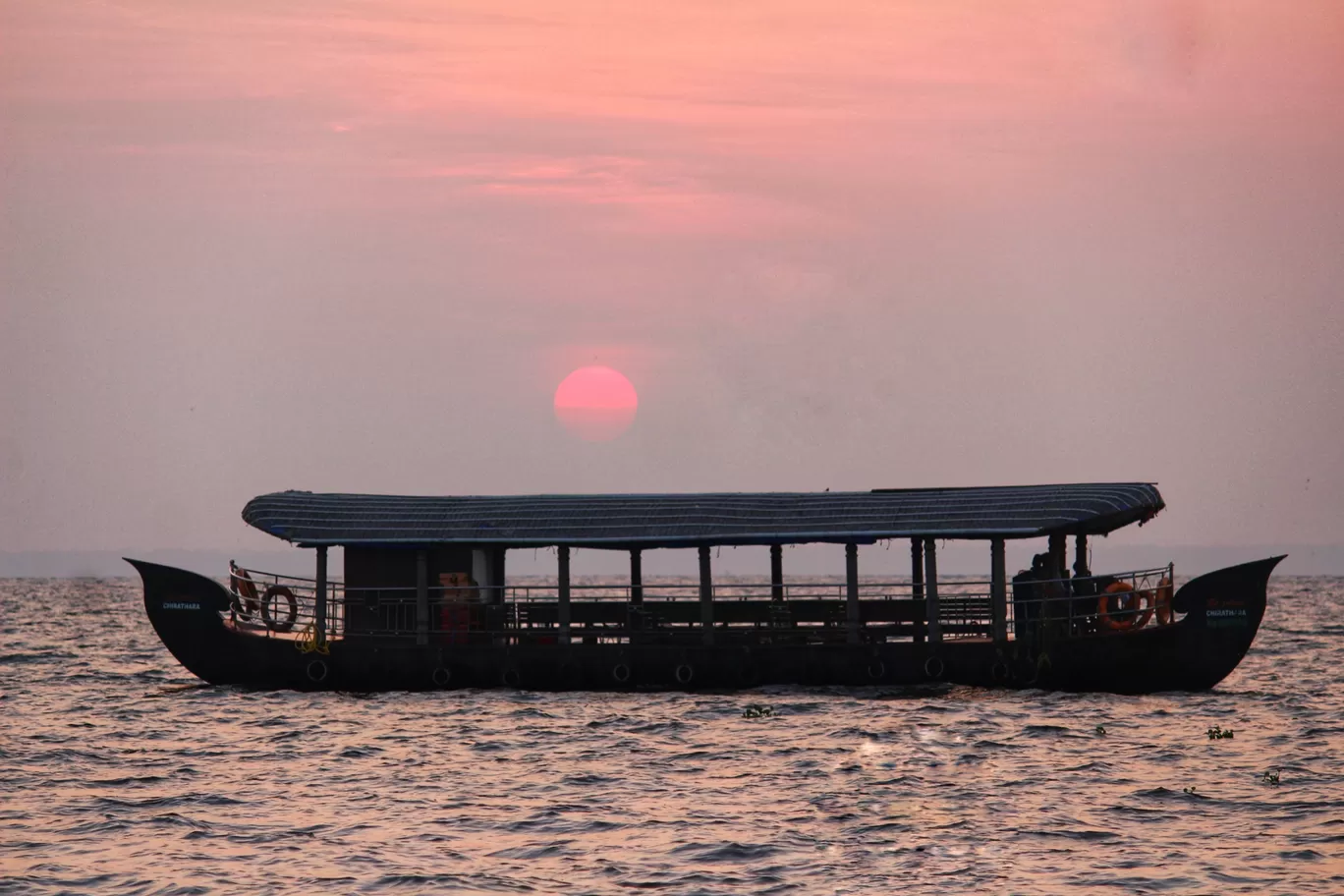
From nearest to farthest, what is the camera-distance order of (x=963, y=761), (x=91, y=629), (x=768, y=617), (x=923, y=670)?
1. (x=963, y=761)
2. (x=923, y=670)
3. (x=768, y=617)
4. (x=91, y=629)

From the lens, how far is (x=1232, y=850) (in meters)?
21.1

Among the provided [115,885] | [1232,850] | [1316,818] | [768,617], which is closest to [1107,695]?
[768,617]

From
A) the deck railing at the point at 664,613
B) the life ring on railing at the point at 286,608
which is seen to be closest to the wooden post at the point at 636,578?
the deck railing at the point at 664,613

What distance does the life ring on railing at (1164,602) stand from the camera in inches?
1372

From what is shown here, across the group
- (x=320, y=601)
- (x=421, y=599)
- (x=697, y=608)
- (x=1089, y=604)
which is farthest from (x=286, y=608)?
(x=1089, y=604)

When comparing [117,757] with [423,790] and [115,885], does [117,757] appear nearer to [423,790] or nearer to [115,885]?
[423,790]

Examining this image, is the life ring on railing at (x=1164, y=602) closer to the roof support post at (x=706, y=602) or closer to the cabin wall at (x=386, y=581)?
the roof support post at (x=706, y=602)

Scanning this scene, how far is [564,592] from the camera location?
1463 inches

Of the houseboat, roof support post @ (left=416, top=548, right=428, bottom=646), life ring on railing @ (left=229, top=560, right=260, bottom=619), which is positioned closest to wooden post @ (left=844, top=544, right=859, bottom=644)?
the houseboat

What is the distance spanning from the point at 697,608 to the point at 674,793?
1315 centimetres

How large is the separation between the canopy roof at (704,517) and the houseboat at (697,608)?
0.20ft

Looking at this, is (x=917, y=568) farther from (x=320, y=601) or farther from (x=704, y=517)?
(x=320, y=601)

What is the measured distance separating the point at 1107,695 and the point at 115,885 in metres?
23.4

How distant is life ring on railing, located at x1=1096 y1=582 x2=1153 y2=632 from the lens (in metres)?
34.8
